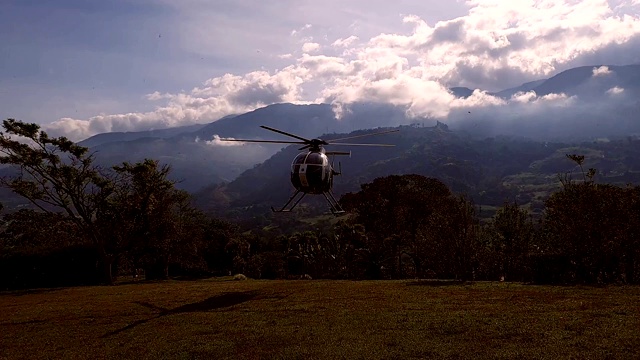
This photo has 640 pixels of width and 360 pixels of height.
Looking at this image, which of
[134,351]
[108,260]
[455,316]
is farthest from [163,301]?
[108,260]

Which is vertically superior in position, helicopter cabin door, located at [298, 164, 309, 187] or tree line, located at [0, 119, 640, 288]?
helicopter cabin door, located at [298, 164, 309, 187]

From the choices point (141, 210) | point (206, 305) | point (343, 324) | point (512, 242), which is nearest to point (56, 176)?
point (141, 210)

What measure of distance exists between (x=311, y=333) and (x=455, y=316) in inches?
194

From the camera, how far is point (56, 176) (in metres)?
31.5

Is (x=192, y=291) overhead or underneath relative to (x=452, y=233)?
underneath

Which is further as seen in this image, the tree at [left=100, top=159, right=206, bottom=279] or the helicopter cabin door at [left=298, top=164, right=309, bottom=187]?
the tree at [left=100, top=159, right=206, bottom=279]

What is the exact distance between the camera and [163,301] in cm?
2027

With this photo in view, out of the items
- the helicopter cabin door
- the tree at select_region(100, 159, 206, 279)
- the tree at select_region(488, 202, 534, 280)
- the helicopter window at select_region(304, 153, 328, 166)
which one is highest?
the helicopter window at select_region(304, 153, 328, 166)

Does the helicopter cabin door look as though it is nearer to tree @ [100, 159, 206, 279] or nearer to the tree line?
the tree line

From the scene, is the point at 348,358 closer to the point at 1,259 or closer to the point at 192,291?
the point at 192,291

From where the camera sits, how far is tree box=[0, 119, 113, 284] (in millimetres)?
30344

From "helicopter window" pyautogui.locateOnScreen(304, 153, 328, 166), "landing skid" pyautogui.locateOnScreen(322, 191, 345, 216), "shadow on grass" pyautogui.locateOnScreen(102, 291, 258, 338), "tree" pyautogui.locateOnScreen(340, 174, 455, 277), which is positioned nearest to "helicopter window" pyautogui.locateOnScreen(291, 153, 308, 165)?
"helicopter window" pyautogui.locateOnScreen(304, 153, 328, 166)

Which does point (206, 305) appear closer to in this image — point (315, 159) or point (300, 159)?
point (300, 159)

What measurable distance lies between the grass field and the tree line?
514 centimetres
